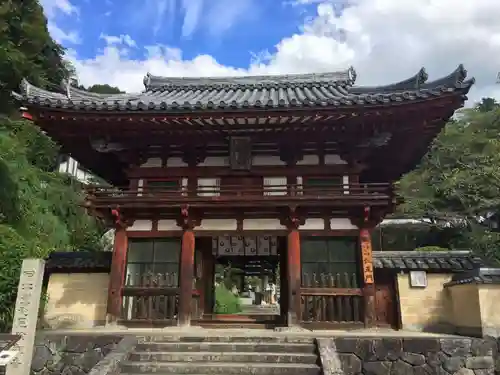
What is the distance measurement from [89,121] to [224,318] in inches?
282

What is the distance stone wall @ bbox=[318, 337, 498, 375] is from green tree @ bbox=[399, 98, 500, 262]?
948 centimetres

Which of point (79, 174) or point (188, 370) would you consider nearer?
point (188, 370)

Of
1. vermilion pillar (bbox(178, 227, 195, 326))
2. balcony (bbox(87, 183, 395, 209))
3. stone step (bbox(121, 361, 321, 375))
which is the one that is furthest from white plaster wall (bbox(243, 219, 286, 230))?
stone step (bbox(121, 361, 321, 375))

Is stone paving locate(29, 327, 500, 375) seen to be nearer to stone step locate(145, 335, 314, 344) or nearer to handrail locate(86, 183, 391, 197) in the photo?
stone step locate(145, 335, 314, 344)

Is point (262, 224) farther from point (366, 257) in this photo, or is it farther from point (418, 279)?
point (418, 279)

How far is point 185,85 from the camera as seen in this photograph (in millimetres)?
16109

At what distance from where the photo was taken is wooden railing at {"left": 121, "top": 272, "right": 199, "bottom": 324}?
10.2 metres

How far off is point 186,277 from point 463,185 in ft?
63.1

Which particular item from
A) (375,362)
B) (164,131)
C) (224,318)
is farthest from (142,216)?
(375,362)

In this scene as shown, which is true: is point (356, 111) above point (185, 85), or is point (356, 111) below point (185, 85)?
below

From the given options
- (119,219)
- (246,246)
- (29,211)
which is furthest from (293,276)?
(29,211)

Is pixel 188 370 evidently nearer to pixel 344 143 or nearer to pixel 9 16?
pixel 344 143

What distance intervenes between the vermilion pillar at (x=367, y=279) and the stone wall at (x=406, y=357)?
206 cm

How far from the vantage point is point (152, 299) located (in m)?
10.3
